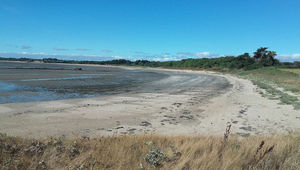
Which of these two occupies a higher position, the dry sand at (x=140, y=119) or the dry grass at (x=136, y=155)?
the dry grass at (x=136, y=155)

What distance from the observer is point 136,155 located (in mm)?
3652

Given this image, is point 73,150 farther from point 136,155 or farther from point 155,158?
point 155,158

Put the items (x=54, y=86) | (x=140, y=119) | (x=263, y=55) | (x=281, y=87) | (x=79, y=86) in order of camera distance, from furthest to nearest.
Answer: (x=263, y=55) → (x=281, y=87) → (x=79, y=86) → (x=54, y=86) → (x=140, y=119)

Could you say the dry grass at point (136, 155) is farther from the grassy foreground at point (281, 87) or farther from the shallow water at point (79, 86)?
the shallow water at point (79, 86)

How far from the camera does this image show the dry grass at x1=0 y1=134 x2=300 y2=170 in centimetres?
320

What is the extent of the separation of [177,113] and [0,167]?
24.7 ft

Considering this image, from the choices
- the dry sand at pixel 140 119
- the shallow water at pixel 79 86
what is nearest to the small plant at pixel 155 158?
the dry sand at pixel 140 119

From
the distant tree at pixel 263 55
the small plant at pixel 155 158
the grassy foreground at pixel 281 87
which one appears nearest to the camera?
the small plant at pixel 155 158

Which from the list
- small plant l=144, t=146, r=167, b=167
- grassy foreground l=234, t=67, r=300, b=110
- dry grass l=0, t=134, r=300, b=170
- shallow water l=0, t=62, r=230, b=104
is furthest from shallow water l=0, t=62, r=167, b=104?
grassy foreground l=234, t=67, r=300, b=110

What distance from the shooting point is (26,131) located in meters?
6.23

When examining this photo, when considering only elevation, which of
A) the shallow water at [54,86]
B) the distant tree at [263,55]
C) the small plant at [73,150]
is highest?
the distant tree at [263,55]

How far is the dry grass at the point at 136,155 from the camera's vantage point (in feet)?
10.5

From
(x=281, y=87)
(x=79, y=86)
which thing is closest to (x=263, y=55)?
(x=281, y=87)

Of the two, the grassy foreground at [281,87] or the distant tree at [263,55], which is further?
the distant tree at [263,55]
